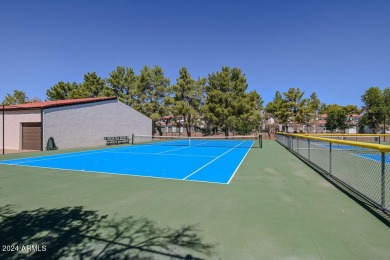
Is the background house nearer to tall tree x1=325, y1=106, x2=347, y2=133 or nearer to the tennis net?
the tennis net

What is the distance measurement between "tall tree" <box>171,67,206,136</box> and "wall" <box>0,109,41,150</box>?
92.2 feet

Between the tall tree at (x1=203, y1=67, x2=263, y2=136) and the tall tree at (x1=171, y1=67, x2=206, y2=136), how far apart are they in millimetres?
3213

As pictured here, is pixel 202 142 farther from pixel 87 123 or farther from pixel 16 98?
pixel 16 98

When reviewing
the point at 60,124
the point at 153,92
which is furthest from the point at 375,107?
the point at 60,124

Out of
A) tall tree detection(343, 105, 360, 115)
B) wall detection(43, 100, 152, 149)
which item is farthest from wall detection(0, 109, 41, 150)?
tall tree detection(343, 105, 360, 115)

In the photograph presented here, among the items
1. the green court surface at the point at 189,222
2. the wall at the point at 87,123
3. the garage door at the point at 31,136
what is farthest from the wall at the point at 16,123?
the green court surface at the point at 189,222

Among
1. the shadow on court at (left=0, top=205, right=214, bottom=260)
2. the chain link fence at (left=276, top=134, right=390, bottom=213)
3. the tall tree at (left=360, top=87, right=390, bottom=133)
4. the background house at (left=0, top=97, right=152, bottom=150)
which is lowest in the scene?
the shadow on court at (left=0, top=205, right=214, bottom=260)

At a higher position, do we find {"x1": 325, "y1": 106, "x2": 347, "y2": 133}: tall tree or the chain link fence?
{"x1": 325, "y1": 106, "x2": 347, "y2": 133}: tall tree

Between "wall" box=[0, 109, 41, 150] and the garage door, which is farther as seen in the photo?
"wall" box=[0, 109, 41, 150]

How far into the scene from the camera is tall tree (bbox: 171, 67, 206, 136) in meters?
48.8

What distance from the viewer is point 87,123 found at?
27109mm

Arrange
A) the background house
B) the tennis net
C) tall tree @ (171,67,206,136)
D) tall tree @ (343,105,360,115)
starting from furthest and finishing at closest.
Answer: tall tree @ (343,105,360,115), tall tree @ (171,67,206,136), the tennis net, the background house

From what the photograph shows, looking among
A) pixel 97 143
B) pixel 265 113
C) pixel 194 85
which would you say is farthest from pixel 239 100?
pixel 265 113

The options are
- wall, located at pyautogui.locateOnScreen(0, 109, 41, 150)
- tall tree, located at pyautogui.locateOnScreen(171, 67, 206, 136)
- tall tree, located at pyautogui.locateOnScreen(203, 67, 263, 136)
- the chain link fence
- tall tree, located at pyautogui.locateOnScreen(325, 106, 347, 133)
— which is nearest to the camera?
the chain link fence
